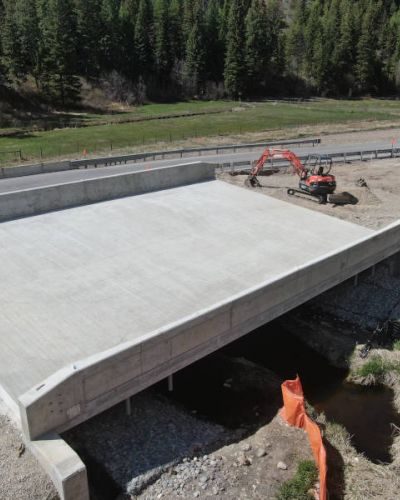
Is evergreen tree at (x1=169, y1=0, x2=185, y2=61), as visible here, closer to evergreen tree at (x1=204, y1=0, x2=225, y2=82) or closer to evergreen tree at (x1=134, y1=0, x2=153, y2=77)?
evergreen tree at (x1=134, y1=0, x2=153, y2=77)

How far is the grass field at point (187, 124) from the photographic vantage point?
154 feet

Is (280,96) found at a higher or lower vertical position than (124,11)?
lower

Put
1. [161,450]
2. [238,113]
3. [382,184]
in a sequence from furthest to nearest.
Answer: [238,113]
[382,184]
[161,450]

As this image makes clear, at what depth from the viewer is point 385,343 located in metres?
19.7

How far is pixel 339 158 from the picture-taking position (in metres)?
40.3

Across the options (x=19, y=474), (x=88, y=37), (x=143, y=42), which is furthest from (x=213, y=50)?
(x=19, y=474)

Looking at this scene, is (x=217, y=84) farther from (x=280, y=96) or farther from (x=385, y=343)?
(x=385, y=343)

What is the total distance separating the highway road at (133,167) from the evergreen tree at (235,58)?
5080 cm

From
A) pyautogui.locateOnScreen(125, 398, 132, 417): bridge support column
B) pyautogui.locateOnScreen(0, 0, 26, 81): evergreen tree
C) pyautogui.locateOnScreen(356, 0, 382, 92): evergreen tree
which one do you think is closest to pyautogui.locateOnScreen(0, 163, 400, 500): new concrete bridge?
pyautogui.locateOnScreen(125, 398, 132, 417): bridge support column

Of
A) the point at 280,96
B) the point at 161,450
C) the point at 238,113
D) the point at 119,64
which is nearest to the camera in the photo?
the point at 161,450

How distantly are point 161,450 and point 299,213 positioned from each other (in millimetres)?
16497

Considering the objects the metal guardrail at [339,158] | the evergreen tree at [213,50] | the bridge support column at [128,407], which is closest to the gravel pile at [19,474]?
the bridge support column at [128,407]

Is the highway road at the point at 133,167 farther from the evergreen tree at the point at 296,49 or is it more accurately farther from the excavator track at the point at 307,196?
the evergreen tree at the point at 296,49

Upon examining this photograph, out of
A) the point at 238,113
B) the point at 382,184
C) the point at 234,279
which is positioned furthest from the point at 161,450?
the point at 238,113
